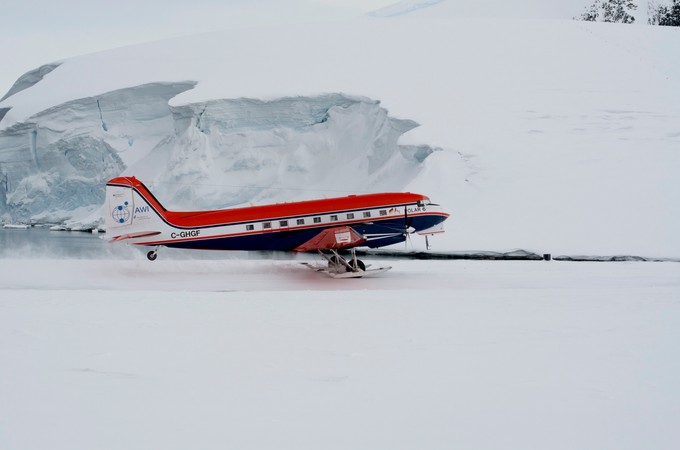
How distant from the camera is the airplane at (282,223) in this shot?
23078 mm

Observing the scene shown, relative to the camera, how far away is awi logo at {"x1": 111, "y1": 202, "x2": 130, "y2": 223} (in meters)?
23.9

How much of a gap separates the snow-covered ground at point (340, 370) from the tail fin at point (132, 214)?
7122mm

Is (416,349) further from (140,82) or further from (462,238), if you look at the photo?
(140,82)

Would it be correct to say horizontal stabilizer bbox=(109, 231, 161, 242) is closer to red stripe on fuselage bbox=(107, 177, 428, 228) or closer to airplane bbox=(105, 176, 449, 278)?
airplane bbox=(105, 176, 449, 278)

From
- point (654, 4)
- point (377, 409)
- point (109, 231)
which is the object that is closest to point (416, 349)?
point (377, 409)

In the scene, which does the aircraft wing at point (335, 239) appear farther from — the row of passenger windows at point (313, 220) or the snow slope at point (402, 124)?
the snow slope at point (402, 124)

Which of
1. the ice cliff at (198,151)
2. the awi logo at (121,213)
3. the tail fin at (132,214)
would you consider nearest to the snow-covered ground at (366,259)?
the ice cliff at (198,151)

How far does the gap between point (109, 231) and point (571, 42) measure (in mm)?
43738

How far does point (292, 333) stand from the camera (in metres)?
11.3

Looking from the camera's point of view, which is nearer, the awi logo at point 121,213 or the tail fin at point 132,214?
the tail fin at point 132,214

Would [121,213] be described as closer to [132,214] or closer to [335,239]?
[132,214]

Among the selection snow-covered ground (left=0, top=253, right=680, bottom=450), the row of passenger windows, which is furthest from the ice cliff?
snow-covered ground (left=0, top=253, right=680, bottom=450)

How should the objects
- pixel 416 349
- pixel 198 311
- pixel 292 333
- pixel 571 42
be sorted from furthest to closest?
pixel 571 42, pixel 198 311, pixel 292 333, pixel 416 349

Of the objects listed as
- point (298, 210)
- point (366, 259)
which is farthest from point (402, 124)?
point (298, 210)
